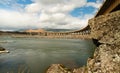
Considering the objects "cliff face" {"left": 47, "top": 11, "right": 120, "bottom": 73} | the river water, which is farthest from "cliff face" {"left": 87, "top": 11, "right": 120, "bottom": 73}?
the river water

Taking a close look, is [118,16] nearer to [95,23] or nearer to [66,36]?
[95,23]

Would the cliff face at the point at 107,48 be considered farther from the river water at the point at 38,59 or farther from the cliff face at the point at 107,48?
the river water at the point at 38,59

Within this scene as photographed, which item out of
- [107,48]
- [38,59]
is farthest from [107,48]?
[38,59]

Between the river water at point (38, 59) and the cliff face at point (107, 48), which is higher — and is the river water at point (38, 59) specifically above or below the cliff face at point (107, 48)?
below

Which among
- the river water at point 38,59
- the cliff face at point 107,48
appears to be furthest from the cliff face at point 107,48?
the river water at point 38,59

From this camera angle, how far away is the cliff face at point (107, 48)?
6.46 m

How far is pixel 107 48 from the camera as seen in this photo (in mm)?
6965

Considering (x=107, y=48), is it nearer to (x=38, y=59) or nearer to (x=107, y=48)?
(x=107, y=48)

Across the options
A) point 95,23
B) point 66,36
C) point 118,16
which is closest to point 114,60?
point 118,16

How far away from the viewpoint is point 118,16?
780cm

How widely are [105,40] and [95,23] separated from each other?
1.80 metres

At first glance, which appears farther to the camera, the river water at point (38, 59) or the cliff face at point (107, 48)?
the river water at point (38, 59)

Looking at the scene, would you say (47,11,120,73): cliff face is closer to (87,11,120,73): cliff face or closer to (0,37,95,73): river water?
(87,11,120,73): cliff face

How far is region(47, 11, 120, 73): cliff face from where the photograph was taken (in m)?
6.46
